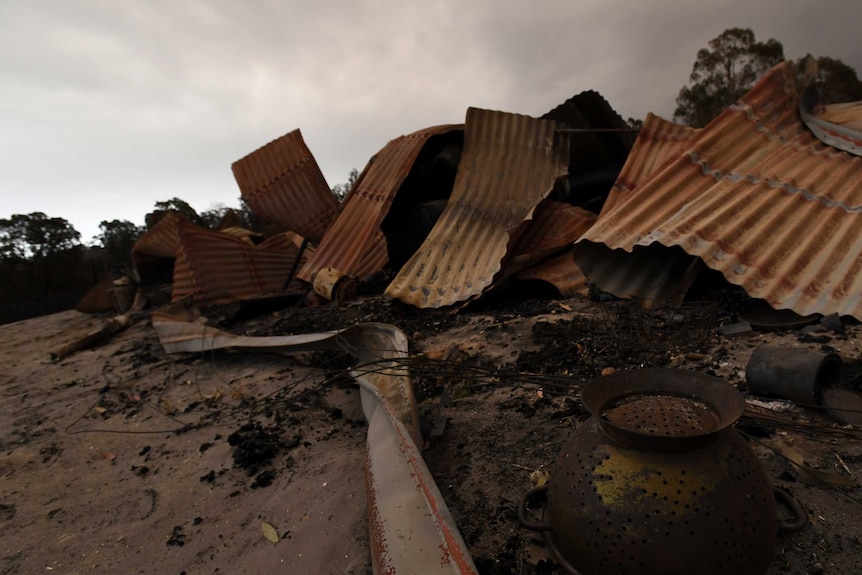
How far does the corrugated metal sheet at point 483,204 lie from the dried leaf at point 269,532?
2.63m

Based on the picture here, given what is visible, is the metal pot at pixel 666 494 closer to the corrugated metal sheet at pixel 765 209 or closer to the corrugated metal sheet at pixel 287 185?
the corrugated metal sheet at pixel 765 209

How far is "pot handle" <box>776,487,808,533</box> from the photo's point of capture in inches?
54.9

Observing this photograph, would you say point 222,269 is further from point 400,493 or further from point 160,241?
point 400,493

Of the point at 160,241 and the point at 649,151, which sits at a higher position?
the point at 160,241

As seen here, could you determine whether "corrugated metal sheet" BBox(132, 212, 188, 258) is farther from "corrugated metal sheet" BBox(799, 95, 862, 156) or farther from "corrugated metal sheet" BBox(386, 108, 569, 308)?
"corrugated metal sheet" BBox(799, 95, 862, 156)

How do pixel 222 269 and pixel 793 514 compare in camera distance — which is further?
pixel 222 269

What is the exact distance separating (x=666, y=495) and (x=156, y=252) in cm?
978

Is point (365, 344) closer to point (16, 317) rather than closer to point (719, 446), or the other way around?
point (719, 446)

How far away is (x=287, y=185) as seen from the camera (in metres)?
6.97

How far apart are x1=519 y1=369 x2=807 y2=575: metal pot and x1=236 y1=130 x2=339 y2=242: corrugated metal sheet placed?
623 centimetres

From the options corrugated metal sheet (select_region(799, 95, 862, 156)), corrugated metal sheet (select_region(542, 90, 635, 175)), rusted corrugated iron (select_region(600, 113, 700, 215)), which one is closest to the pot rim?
rusted corrugated iron (select_region(600, 113, 700, 215))

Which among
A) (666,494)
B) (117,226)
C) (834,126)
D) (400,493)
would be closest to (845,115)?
(834,126)

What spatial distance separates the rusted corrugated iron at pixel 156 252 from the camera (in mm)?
8258

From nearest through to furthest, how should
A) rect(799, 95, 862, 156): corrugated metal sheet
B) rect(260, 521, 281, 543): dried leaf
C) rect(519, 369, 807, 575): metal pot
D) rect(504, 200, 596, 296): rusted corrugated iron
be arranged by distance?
rect(519, 369, 807, 575): metal pot < rect(260, 521, 281, 543): dried leaf < rect(799, 95, 862, 156): corrugated metal sheet < rect(504, 200, 596, 296): rusted corrugated iron
